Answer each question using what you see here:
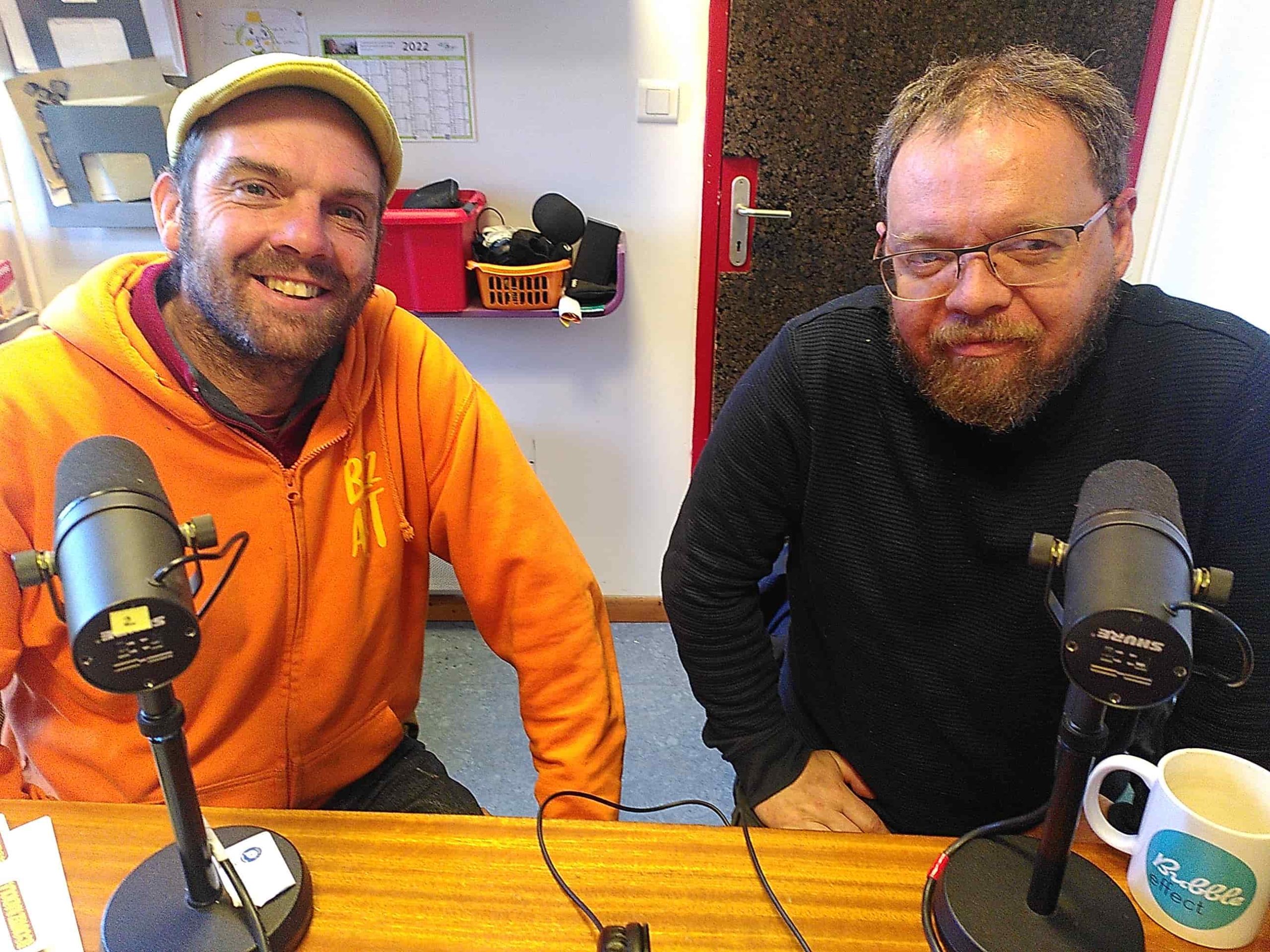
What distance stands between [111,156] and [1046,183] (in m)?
2.13

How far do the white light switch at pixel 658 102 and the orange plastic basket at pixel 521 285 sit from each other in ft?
1.35

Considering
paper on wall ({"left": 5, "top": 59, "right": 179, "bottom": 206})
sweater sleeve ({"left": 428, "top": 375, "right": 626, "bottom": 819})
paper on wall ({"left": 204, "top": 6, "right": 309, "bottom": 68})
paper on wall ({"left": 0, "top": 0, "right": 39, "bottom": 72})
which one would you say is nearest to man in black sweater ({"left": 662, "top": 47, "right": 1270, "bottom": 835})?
sweater sleeve ({"left": 428, "top": 375, "right": 626, "bottom": 819})

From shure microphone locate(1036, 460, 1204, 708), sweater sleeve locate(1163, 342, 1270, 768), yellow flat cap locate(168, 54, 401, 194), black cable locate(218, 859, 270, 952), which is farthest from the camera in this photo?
yellow flat cap locate(168, 54, 401, 194)

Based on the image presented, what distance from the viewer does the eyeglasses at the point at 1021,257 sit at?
98 centimetres

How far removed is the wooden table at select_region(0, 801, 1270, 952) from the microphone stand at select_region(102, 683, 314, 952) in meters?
0.03

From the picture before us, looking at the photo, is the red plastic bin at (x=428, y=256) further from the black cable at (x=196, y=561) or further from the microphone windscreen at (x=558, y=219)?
the black cable at (x=196, y=561)

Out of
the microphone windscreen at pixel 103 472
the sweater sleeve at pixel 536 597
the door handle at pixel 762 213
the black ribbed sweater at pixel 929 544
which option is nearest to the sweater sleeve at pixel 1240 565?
the black ribbed sweater at pixel 929 544

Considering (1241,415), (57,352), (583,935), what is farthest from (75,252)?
(1241,415)

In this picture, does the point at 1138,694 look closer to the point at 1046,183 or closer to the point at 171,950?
the point at 1046,183

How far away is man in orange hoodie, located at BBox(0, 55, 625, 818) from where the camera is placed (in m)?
1.05

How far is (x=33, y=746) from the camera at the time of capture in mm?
1120

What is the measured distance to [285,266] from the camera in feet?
3.76

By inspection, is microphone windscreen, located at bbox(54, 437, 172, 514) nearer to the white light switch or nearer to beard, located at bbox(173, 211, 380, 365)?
beard, located at bbox(173, 211, 380, 365)

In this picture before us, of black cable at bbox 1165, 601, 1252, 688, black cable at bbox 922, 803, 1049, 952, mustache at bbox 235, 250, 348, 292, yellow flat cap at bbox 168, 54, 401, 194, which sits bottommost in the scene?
black cable at bbox 922, 803, 1049, 952
